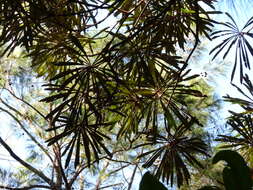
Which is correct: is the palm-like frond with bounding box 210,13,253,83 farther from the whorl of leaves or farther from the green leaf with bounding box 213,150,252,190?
the green leaf with bounding box 213,150,252,190

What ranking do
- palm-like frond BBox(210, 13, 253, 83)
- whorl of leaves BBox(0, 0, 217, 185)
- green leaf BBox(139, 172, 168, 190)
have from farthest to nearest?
palm-like frond BBox(210, 13, 253, 83) < whorl of leaves BBox(0, 0, 217, 185) < green leaf BBox(139, 172, 168, 190)

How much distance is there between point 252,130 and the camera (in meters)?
1.46

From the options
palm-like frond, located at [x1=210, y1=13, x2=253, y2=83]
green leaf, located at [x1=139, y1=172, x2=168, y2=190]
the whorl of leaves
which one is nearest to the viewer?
green leaf, located at [x1=139, y1=172, x2=168, y2=190]

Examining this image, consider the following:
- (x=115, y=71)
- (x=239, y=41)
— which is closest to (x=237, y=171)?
(x=115, y=71)

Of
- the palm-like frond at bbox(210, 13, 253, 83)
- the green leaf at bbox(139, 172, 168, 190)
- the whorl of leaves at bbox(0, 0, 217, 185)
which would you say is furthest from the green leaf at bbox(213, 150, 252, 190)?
the palm-like frond at bbox(210, 13, 253, 83)

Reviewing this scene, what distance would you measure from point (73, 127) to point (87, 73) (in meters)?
0.23

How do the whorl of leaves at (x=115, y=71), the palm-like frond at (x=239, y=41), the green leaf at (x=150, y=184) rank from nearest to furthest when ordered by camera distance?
the green leaf at (x=150, y=184) → the whorl of leaves at (x=115, y=71) → the palm-like frond at (x=239, y=41)

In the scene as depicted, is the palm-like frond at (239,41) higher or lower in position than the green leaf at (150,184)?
higher

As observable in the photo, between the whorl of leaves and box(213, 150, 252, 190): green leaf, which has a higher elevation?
the whorl of leaves

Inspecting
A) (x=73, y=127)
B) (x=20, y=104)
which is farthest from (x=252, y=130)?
(x=20, y=104)

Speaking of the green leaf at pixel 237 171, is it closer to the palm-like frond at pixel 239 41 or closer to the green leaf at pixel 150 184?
the green leaf at pixel 150 184

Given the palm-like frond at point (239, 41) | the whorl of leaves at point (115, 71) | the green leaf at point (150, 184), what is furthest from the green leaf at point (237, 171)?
the palm-like frond at point (239, 41)

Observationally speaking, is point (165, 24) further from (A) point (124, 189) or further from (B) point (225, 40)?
(A) point (124, 189)

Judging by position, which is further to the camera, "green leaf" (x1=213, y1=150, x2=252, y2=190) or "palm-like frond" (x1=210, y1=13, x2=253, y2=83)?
"palm-like frond" (x1=210, y1=13, x2=253, y2=83)
